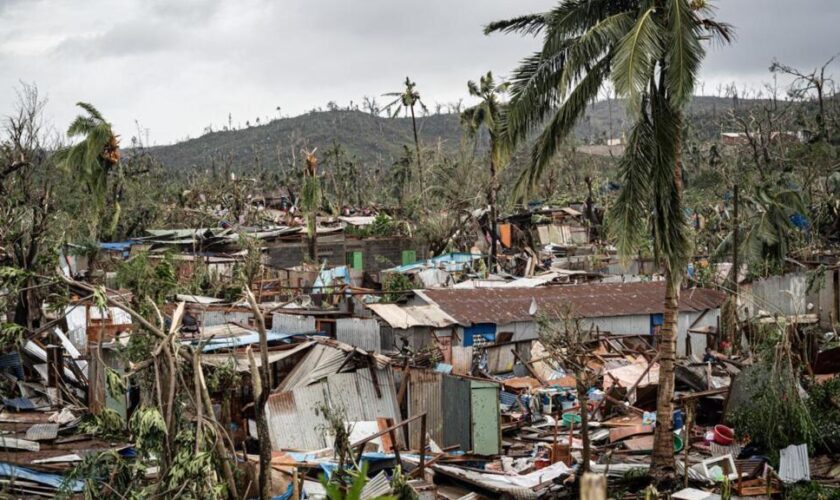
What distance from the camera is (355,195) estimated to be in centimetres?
6247

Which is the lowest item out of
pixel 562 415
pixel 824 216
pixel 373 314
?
pixel 562 415

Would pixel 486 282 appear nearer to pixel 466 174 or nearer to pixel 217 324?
pixel 217 324

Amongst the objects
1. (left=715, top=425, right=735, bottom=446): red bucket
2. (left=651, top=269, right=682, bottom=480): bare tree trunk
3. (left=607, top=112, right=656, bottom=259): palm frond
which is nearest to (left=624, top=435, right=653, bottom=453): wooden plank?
(left=715, top=425, right=735, bottom=446): red bucket

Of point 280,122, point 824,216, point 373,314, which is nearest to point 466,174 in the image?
point 824,216

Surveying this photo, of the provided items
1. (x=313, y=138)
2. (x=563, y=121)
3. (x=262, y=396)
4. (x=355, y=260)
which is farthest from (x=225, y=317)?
(x=313, y=138)

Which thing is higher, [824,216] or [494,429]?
[824,216]

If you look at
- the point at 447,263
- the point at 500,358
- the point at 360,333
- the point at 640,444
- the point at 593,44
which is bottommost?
the point at 640,444

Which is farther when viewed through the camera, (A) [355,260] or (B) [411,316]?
(A) [355,260]

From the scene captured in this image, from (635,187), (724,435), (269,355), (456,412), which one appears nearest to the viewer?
(635,187)

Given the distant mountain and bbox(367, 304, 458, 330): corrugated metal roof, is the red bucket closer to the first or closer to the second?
bbox(367, 304, 458, 330): corrugated metal roof

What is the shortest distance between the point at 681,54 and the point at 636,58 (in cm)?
79

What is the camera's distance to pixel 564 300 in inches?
841

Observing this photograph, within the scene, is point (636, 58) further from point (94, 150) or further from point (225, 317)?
point (94, 150)

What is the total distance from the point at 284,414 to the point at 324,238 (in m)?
21.0
